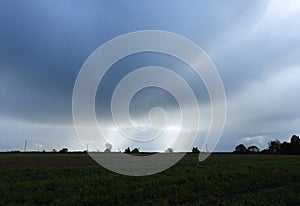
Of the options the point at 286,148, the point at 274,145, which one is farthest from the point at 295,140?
the point at 274,145

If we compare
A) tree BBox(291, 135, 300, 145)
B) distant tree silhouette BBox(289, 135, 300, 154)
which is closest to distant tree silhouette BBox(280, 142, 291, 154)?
distant tree silhouette BBox(289, 135, 300, 154)

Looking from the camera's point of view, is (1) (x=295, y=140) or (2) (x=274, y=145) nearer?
(1) (x=295, y=140)

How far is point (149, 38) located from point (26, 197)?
12028mm

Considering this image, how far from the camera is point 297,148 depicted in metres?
107

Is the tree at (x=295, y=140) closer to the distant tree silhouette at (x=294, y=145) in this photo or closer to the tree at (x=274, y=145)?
the distant tree silhouette at (x=294, y=145)

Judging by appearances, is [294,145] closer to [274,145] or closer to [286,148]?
[286,148]

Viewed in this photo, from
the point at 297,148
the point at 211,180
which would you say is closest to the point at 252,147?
the point at 297,148

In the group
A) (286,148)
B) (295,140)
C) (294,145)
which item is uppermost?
(295,140)

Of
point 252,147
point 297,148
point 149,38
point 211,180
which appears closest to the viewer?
point 211,180

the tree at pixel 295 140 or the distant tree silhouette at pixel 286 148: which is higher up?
the tree at pixel 295 140

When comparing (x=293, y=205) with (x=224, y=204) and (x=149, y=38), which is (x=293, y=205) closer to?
(x=224, y=204)

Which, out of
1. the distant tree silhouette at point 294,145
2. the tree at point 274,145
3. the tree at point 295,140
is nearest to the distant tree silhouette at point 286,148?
the distant tree silhouette at point 294,145

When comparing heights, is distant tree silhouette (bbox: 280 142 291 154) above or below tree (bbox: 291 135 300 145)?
below

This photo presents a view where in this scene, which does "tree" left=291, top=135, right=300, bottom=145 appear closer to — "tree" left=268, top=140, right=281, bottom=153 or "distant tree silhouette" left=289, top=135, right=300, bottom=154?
"distant tree silhouette" left=289, top=135, right=300, bottom=154
